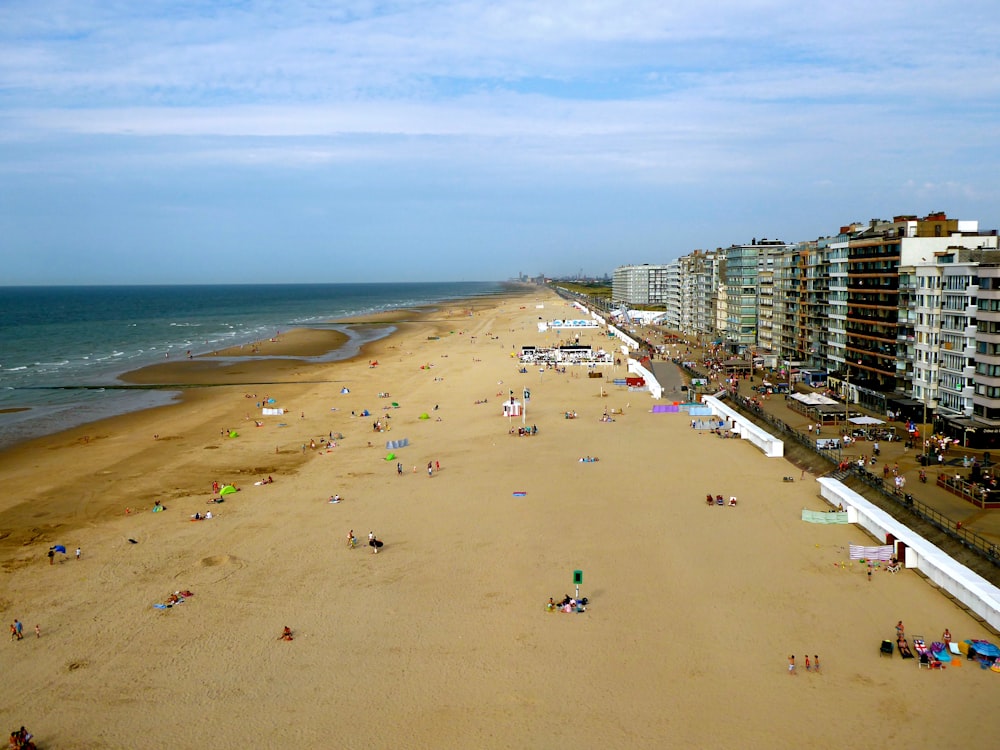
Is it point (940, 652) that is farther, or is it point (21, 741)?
point (940, 652)

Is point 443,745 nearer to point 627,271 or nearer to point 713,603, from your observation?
point 713,603

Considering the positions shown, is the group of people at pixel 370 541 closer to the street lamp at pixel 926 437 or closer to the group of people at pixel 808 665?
the group of people at pixel 808 665

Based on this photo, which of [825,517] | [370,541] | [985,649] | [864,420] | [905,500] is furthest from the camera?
[864,420]

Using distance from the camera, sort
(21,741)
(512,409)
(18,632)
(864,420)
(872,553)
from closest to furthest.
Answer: (21,741) < (18,632) < (872,553) < (864,420) < (512,409)

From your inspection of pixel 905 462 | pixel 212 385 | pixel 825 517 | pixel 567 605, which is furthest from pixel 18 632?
pixel 212 385

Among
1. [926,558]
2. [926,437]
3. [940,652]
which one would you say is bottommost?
[940,652]

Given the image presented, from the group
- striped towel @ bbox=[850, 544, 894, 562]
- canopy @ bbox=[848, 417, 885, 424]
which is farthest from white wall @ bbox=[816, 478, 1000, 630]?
canopy @ bbox=[848, 417, 885, 424]

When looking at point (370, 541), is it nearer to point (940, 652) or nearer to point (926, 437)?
point (940, 652)

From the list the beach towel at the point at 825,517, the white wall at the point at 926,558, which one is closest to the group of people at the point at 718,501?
the beach towel at the point at 825,517
